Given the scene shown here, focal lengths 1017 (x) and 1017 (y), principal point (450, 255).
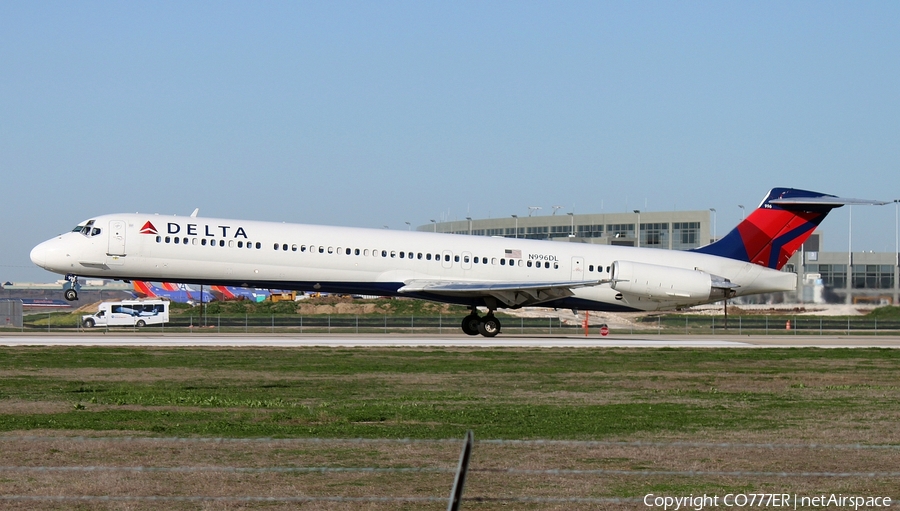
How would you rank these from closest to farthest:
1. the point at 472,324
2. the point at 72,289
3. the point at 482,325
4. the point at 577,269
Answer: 1. the point at 72,289
2. the point at 577,269
3. the point at 482,325
4. the point at 472,324

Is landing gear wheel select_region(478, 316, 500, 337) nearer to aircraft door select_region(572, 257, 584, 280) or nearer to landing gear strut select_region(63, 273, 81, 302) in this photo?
aircraft door select_region(572, 257, 584, 280)

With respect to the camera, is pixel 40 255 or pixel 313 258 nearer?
pixel 313 258

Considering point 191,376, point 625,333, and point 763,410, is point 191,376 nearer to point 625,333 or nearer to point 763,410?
point 763,410

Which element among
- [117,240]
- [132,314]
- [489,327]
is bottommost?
[132,314]

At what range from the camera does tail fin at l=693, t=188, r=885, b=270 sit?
133 ft

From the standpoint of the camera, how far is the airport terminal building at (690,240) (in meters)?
56.1

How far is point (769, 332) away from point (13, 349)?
3758cm

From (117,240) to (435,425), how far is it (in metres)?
24.1

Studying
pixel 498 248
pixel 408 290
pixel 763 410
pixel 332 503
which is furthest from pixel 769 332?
pixel 332 503

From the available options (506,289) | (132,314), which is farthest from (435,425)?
(132,314)

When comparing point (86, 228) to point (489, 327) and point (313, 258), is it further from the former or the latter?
point (489, 327)

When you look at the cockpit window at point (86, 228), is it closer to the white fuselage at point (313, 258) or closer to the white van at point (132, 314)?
the white fuselage at point (313, 258)

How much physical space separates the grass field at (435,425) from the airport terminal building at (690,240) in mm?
29948

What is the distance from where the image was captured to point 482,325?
131 feet
